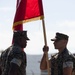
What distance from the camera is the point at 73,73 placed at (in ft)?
33.0

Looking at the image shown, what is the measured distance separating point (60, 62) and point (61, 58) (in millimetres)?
87

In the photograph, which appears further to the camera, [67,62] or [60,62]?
[60,62]

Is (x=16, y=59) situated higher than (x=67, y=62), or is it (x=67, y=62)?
(x=16, y=59)

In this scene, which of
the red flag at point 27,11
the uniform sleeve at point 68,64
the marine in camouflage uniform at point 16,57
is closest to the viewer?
the marine in camouflage uniform at point 16,57

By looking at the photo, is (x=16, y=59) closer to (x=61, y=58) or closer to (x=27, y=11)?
(x=61, y=58)

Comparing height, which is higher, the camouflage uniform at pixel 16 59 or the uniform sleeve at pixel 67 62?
the camouflage uniform at pixel 16 59

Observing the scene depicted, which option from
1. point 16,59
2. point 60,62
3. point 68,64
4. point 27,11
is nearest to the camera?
point 16,59

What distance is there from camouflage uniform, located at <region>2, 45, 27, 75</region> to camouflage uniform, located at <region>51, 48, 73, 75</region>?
3.49 feet

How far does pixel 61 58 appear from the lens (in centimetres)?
970

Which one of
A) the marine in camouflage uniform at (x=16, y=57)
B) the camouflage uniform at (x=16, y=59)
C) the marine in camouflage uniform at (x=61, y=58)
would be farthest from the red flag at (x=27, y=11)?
the camouflage uniform at (x=16, y=59)

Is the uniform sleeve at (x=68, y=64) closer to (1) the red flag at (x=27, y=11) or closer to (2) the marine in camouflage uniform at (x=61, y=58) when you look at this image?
(2) the marine in camouflage uniform at (x=61, y=58)

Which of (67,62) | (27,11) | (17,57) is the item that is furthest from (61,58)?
(27,11)

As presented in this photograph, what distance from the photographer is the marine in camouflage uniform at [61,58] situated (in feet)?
30.8

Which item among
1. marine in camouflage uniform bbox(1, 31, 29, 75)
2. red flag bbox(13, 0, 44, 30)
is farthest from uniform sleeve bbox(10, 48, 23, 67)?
red flag bbox(13, 0, 44, 30)
